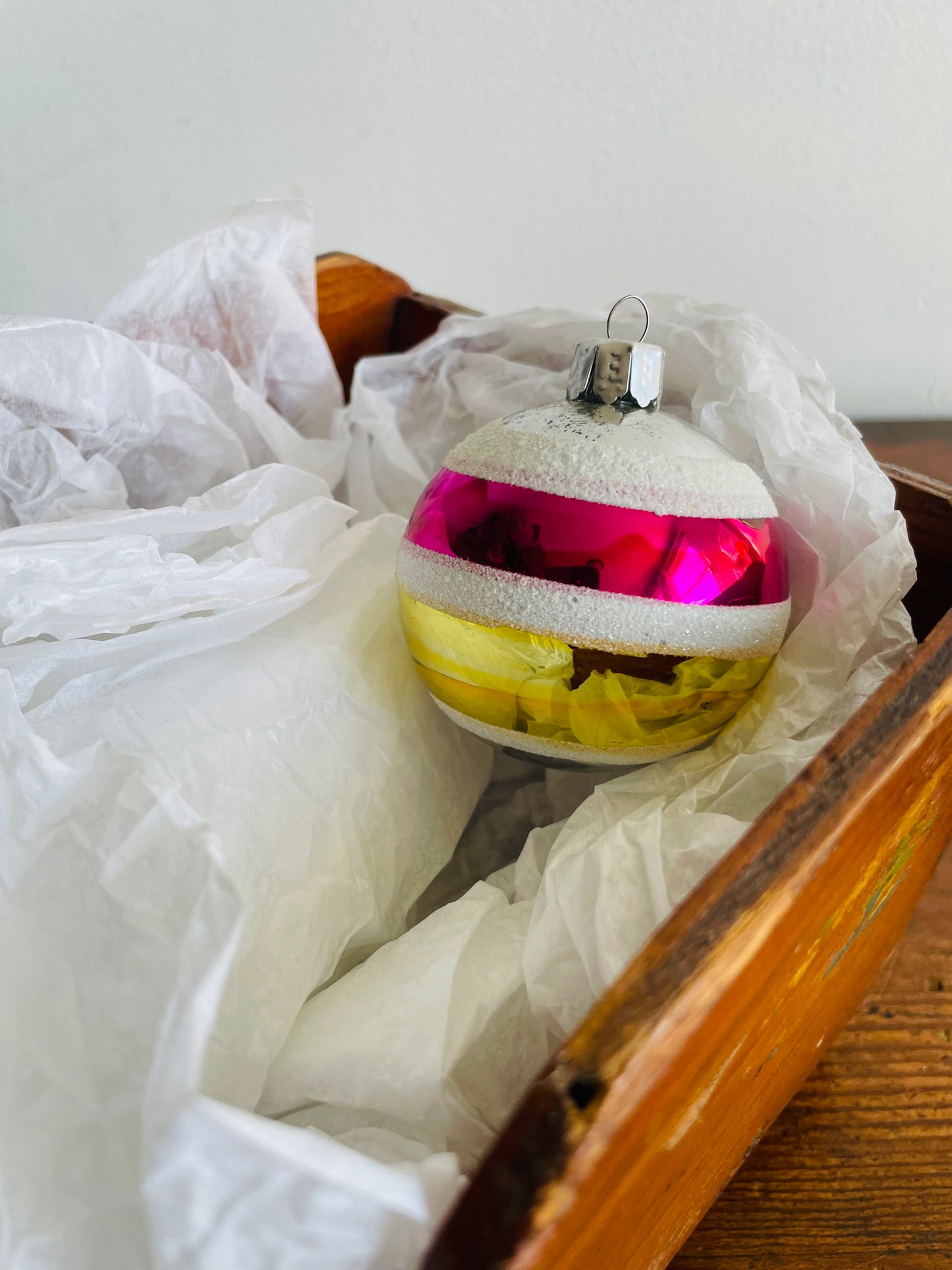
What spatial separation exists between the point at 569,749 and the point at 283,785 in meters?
0.10

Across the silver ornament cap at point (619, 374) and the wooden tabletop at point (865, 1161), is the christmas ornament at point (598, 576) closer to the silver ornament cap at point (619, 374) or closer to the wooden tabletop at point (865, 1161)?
the silver ornament cap at point (619, 374)

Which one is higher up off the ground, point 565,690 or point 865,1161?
point 565,690

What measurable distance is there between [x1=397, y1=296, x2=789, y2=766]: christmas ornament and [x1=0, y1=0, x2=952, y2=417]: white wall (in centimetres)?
32

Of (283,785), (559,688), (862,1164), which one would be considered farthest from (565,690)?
(862,1164)

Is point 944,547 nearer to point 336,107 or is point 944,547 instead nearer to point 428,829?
point 428,829

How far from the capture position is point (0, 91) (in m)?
0.52

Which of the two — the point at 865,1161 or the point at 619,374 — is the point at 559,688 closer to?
the point at 619,374

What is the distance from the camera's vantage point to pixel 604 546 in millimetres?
296

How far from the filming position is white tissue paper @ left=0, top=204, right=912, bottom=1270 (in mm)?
239

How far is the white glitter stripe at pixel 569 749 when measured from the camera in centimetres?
33

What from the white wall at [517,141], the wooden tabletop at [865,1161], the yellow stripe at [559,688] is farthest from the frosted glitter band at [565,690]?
the white wall at [517,141]

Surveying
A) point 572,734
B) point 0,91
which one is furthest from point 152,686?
point 0,91

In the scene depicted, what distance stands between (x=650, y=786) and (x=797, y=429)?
159 mm

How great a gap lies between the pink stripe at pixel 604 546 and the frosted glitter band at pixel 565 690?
0.08 ft
